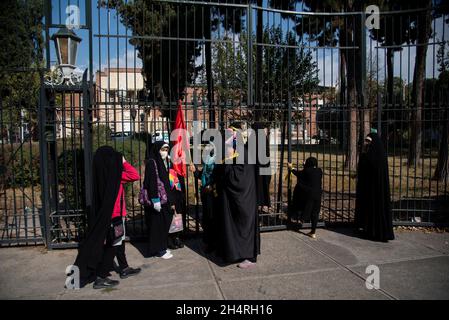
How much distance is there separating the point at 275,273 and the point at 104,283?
2.22 meters

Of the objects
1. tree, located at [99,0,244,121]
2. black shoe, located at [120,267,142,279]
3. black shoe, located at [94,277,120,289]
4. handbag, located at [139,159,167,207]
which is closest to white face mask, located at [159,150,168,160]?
handbag, located at [139,159,167,207]

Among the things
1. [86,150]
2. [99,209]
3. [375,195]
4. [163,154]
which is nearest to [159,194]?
[163,154]

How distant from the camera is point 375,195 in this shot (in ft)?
20.5

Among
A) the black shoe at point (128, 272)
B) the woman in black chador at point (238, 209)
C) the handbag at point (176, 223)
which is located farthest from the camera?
the handbag at point (176, 223)

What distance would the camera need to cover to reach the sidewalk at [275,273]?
4.20 m

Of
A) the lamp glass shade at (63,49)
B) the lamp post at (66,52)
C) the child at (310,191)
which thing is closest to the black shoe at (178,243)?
the child at (310,191)

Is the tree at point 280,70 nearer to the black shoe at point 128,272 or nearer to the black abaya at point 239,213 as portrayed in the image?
the black abaya at point 239,213

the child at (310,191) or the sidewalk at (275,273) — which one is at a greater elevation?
the child at (310,191)

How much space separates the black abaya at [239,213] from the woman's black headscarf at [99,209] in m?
1.62

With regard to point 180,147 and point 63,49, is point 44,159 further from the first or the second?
point 180,147

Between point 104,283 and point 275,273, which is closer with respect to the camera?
point 104,283

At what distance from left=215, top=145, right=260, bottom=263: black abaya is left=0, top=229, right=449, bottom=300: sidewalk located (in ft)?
0.96

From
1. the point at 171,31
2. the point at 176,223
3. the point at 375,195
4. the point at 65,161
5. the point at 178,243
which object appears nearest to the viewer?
the point at 176,223

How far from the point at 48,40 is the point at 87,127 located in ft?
5.32
